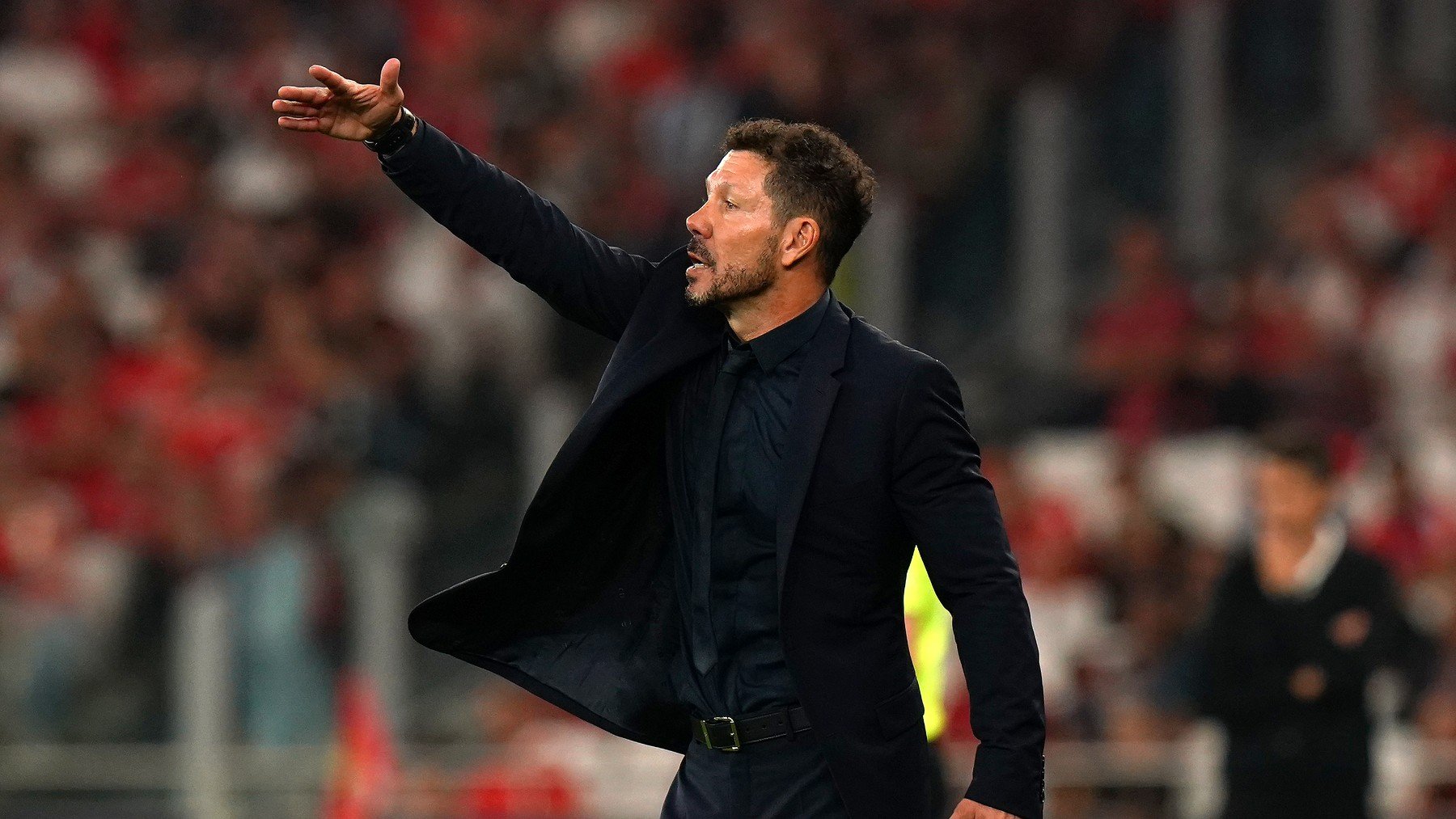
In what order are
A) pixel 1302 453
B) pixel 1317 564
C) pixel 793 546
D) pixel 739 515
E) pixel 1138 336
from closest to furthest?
1. pixel 793 546
2. pixel 739 515
3. pixel 1302 453
4. pixel 1317 564
5. pixel 1138 336

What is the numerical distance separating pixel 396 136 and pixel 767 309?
628 mm

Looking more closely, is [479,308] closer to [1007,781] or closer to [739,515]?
[739,515]

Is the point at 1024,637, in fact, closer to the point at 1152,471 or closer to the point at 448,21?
the point at 1152,471

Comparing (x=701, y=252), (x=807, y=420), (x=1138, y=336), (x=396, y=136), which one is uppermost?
(x=1138, y=336)

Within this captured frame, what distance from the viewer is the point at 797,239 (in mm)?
3340

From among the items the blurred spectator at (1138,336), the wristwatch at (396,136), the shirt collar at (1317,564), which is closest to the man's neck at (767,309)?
the wristwatch at (396,136)

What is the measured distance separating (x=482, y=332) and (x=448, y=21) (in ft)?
8.89

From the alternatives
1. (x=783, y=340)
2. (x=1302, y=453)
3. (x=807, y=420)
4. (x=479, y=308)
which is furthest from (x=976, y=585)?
(x=479, y=308)

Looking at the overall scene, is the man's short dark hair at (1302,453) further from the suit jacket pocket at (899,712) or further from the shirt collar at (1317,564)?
the suit jacket pocket at (899,712)

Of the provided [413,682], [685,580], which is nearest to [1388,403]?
[413,682]

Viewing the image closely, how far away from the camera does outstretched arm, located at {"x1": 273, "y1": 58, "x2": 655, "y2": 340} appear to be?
3244mm

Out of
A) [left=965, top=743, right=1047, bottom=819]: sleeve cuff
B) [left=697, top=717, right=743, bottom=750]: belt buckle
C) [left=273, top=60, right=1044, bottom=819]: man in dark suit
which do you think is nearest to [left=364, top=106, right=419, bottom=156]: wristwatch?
[left=273, top=60, right=1044, bottom=819]: man in dark suit

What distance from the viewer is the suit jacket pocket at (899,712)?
3.21 meters

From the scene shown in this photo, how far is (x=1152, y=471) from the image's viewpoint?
8.05 meters
